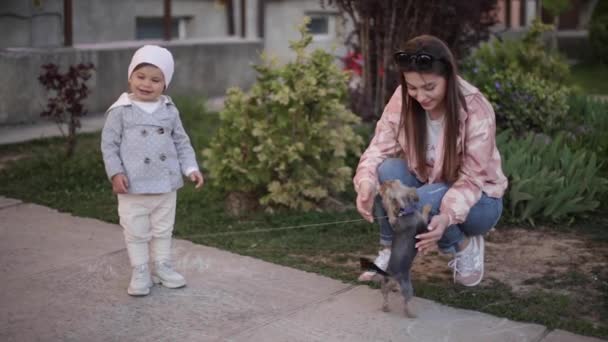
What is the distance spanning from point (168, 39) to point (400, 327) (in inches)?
313

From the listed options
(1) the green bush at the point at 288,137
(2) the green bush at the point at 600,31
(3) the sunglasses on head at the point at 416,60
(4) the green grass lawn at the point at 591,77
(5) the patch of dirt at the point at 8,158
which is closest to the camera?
(3) the sunglasses on head at the point at 416,60

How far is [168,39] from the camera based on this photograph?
11211mm

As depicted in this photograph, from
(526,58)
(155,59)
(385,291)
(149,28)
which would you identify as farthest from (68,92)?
(149,28)

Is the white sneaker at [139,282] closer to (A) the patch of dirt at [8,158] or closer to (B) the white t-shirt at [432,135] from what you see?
(B) the white t-shirt at [432,135]

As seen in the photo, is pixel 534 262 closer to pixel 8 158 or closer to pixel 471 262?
pixel 471 262

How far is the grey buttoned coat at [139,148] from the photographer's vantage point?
13.7 feet

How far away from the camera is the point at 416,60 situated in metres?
3.94

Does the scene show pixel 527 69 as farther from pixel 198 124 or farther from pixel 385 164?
pixel 385 164

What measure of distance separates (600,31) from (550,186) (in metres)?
10.5

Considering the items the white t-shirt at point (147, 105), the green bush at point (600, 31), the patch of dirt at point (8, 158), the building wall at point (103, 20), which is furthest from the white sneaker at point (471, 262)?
the green bush at point (600, 31)

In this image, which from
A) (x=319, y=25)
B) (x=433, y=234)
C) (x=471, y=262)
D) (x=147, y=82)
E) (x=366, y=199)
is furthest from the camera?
(x=319, y=25)

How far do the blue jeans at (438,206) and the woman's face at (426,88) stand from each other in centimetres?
39

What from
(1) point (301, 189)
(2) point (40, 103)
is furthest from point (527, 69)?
(2) point (40, 103)

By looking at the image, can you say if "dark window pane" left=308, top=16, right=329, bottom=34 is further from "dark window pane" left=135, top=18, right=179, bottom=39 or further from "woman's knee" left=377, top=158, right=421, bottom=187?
"woman's knee" left=377, top=158, right=421, bottom=187
